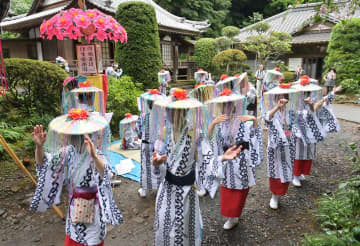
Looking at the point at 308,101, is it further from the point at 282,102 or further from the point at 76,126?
→ the point at 76,126

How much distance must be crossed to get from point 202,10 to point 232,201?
85.9 ft

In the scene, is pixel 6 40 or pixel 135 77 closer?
pixel 135 77

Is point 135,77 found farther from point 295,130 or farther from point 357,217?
point 357,217

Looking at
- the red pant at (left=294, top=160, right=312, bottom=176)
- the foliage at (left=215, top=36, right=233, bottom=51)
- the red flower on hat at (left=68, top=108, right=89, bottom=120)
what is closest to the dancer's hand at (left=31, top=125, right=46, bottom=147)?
the red flower on hat at (left=68, top=108, right=89, bottom=120)

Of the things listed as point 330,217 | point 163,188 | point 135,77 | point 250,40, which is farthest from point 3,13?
point 250,40

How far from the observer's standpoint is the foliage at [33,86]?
6.19 metres

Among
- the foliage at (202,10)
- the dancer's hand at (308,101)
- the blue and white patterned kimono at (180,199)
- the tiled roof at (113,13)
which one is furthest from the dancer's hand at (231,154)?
the foliage at (202,10)

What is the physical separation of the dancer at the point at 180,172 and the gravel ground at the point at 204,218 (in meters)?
1.04

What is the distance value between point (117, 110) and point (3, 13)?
178 inches

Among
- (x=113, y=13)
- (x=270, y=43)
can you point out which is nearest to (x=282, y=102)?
(x=113, y=13)

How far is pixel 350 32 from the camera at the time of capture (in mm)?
13664

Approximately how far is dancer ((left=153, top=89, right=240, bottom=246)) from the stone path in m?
9.28

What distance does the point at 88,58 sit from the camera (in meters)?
5.05

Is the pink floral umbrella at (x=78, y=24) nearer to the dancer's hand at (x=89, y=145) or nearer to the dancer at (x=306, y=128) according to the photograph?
the dancer's hand at (x=89, y=145)
